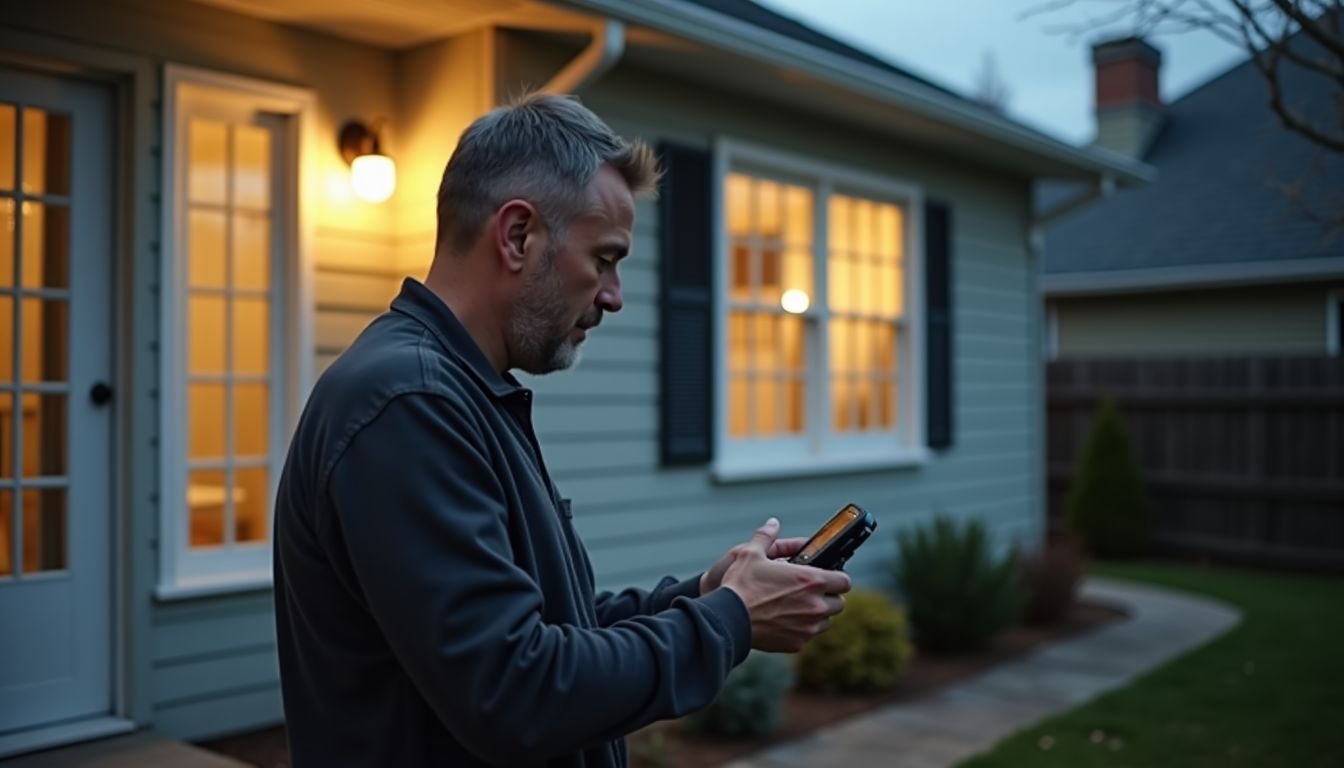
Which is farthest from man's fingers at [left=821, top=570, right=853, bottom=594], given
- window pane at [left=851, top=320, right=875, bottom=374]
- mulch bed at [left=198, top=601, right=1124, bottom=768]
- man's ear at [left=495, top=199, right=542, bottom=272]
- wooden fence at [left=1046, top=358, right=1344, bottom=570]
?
wooden fence at [left=1046, top=358, right=1344, bottom=570]

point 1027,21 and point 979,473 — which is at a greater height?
point 1027,21

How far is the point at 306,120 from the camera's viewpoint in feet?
14.8

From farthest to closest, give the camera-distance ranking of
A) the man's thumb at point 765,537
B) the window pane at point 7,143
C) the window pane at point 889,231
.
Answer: the window pane at point 889,231 → the window pane at point 7,143 → the man's thumb at point 765,537

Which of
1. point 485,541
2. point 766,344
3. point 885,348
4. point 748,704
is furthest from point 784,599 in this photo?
point 885,348

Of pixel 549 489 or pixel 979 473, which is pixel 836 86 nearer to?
pixel 979 473

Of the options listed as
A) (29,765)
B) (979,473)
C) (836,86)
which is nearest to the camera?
(29,765)

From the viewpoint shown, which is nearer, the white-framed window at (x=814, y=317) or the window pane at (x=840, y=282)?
the white-framed window at (x=814, y=317)

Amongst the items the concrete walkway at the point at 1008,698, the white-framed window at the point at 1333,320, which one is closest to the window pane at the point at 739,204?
the concrete walkway at the point at 1008,698

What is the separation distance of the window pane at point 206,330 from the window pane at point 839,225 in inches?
139

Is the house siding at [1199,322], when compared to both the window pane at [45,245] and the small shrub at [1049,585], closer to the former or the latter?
the small shrub at [1049,585]

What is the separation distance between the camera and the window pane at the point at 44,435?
3.86 meters

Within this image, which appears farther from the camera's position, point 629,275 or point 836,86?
point 836,86

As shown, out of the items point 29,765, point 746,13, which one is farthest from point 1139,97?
point 29,765

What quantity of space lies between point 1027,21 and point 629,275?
78.9 inches
